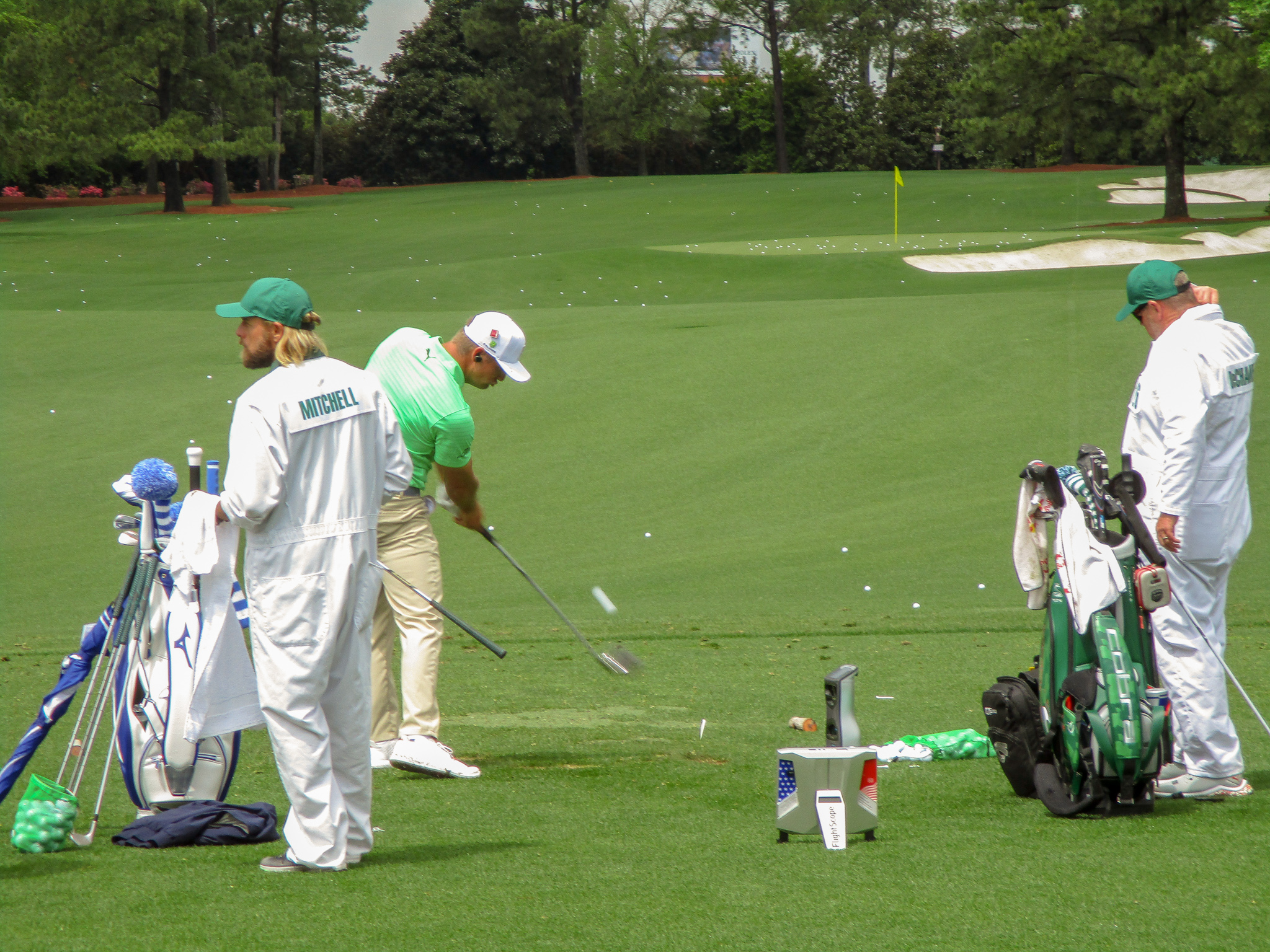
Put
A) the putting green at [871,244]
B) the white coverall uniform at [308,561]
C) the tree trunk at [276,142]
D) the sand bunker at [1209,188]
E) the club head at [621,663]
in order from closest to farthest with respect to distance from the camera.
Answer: the white coverall uniform at [308,561], the club head at [621,663], the putting green at [871,244], the sand bunker at [1209,188], the tree trunk at [276,142]

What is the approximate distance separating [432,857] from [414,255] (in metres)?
26.9

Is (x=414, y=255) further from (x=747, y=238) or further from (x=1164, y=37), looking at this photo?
(x=1164, y=37)

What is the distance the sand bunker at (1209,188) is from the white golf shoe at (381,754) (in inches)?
1321

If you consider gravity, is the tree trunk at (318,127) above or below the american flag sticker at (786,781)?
above

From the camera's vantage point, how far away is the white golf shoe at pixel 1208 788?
4609 millimetres

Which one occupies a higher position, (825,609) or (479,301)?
(479,301)

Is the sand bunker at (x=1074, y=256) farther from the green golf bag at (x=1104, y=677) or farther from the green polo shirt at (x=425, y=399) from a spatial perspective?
the green golf bag at (x=1104, y=677)

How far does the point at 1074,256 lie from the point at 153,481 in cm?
2154

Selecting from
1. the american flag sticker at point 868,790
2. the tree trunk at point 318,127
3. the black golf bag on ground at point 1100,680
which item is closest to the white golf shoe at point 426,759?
the american flag sticker at point 868,790

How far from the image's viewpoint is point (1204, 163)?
4638cm

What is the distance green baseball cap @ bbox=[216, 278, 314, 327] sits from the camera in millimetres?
3828

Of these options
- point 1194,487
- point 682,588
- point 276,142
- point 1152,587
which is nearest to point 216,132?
point 276,142

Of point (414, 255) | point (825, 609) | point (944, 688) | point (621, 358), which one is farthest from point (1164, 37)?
point (944, 688)

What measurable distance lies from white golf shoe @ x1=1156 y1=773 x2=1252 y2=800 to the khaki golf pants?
9.17ft
